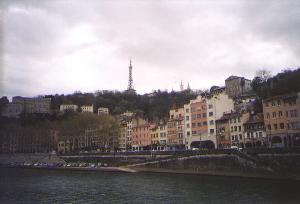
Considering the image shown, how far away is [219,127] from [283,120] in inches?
689

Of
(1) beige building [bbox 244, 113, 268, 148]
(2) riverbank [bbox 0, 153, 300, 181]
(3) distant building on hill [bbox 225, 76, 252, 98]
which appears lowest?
(2) riverbank [bbox 0, 153, 300, 181]

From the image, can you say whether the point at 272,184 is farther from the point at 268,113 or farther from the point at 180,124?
the point at 180,124

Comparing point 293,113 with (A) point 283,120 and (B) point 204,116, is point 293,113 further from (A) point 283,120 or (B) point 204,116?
(B) point 204,116

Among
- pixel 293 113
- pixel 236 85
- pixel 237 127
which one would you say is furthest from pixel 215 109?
pixel 236 85

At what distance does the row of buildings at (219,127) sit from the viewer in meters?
65.8

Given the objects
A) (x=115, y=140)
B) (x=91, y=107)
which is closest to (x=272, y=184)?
(x=115, y=140)

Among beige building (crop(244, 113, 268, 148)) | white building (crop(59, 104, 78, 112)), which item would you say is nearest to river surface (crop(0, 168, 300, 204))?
beige building (crop(244, 113, 268, 148))

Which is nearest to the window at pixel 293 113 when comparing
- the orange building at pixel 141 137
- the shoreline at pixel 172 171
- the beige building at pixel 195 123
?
the shoreline at pixel 172 171

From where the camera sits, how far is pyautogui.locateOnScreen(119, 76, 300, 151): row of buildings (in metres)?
65.8

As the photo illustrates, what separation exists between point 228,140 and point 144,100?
87.7 m

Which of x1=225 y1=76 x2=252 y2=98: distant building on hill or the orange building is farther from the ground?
x1=225 y1=76 x2=252 y2=98: distant building on hill

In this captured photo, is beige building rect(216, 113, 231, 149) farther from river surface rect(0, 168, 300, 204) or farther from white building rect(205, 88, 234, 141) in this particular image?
river surface rect(0, 168, 300, 204)

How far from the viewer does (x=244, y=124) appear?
7469 cm

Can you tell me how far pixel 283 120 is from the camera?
65812mm
